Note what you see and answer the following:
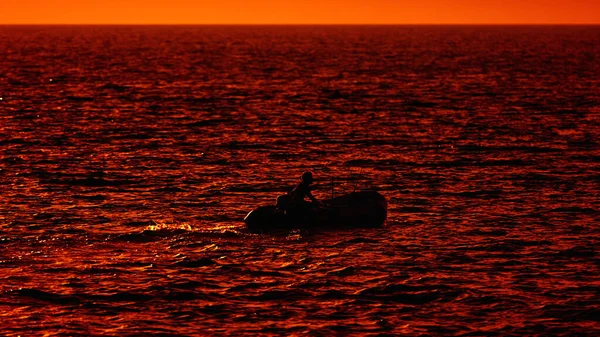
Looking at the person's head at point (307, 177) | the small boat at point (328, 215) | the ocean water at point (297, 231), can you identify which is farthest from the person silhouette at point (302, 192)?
the ocean water at point (297, 231)

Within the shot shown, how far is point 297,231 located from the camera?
2831 cm

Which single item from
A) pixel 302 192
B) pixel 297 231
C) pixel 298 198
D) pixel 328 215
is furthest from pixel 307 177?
pixel 297 231

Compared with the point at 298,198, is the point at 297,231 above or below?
below

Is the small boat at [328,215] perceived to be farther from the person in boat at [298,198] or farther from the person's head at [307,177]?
the person's head at [307,177]

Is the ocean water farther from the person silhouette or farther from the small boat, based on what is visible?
the person silhouette

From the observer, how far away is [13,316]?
2133 centimetres

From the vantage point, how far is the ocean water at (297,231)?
21672mm

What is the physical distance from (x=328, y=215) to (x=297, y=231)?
0.93m

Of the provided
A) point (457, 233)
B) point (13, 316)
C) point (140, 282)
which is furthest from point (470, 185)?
point (13, 316)

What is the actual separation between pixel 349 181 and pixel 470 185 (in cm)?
391

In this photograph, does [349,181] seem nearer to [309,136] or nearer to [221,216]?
[221,216]

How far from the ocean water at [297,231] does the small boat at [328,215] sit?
0.35m

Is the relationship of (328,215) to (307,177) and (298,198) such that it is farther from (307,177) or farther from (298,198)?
(307,177)

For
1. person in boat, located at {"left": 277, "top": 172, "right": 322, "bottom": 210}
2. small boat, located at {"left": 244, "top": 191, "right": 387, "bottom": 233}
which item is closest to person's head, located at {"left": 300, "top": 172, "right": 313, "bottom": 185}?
person in boat, located at {"left": 277, "top": 172, "right": 322, "bottom": 210}
